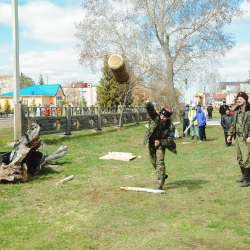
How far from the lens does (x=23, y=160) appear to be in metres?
8.07

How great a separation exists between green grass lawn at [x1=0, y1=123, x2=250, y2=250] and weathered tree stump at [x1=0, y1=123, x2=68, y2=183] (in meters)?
0.22

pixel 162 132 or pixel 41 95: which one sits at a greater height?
pixel 41 95

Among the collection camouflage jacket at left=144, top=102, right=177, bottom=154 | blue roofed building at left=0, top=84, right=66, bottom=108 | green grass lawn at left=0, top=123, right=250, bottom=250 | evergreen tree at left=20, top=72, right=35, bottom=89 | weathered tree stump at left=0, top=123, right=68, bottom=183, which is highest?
evergreen tree at left=20, top=72, right=35, bottom=89

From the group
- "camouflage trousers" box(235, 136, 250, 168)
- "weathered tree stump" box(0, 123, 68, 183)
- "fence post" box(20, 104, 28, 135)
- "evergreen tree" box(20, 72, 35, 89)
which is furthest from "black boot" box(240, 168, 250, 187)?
"evergreen tree" box(20, 72, 35, 89)

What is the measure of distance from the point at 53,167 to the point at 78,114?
35.1 feet

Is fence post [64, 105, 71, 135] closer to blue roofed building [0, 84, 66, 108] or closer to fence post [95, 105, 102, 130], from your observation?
fence post [95, 105, 102, 130]

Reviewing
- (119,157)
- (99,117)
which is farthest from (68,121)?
(119,157)

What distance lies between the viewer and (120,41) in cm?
2759

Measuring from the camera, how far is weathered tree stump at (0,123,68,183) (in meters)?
7.67

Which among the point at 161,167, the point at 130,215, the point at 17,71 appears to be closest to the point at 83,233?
the point at 130,215

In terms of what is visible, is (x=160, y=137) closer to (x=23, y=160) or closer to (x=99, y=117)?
(x=23, y=160)

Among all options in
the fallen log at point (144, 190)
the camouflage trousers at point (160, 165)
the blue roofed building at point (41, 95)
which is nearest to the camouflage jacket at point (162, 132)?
the camouflage trousers at point (160, 165)

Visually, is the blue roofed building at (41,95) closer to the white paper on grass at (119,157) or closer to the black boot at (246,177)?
the white paper on grass at (119,157)

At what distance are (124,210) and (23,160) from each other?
11.0ft
